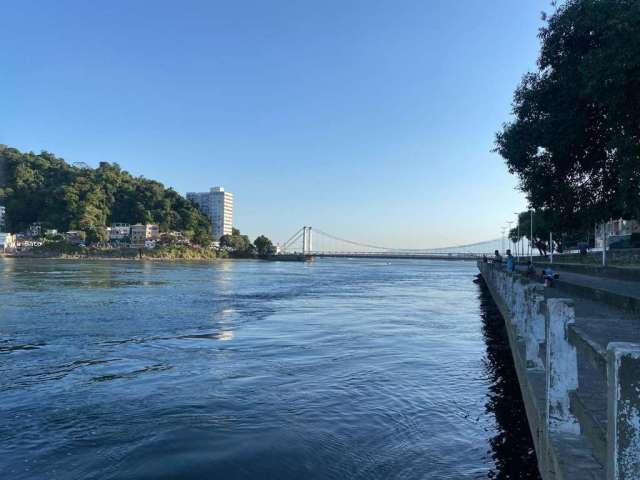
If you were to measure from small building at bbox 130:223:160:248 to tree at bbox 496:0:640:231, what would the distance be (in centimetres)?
18327

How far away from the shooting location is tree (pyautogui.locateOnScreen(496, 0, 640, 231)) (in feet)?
43.1

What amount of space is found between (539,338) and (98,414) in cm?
737

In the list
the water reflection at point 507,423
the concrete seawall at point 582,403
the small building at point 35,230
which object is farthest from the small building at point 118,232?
the concrete seawall at point 582,403

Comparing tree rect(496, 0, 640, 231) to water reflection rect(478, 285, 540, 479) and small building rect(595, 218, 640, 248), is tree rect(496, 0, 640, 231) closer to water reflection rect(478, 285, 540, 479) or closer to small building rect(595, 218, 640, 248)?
water reflection rect(478, 285, 540, 479)

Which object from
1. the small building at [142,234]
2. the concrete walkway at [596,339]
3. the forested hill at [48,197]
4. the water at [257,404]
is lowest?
the water at [257,404]

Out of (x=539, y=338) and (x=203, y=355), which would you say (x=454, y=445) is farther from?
(x=203, y=355)

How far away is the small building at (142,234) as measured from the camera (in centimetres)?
18929

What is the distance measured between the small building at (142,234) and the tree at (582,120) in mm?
183273

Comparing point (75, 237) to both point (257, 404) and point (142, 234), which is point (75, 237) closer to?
point (142, 234)

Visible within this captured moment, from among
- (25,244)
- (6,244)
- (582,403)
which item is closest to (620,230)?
(582,403)

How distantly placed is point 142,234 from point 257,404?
633 feet

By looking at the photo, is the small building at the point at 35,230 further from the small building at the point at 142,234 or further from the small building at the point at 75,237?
the small building at the point at 142,234

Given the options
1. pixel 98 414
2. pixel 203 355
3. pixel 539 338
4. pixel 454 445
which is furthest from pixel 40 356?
pixel 539 338

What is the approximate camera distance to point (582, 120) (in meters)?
16.5
